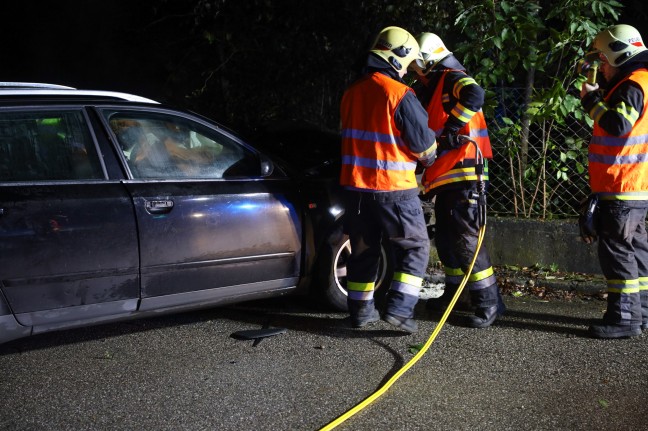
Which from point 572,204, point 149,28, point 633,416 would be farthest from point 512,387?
point 149,28

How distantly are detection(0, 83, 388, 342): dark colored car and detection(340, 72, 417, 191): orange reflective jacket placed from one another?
1.58ft

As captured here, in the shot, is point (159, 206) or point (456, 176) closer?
point (159, 206)

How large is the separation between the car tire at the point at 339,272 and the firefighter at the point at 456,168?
473 millimetres

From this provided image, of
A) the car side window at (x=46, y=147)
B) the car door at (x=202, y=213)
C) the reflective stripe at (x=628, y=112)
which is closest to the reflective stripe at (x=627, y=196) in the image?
the reflective stripe at (x=628, y=112)

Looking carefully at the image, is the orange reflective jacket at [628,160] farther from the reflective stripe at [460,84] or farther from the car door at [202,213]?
the car door at [202,213]

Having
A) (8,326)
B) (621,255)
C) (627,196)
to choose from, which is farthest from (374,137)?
(8,326)

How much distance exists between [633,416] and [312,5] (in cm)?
565

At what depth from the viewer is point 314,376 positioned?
4164 millimetres

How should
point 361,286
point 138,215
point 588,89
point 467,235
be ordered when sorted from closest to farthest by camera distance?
point 138,215, point 588,89, point 361,286, point 467,235

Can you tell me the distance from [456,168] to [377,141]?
0.63m

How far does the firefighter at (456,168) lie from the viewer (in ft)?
16.0

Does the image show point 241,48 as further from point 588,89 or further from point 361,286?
point 588,89

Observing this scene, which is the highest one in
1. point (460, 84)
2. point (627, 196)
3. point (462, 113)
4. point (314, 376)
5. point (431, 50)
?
point (431, 50)

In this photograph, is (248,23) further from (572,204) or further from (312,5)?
(572,204)
